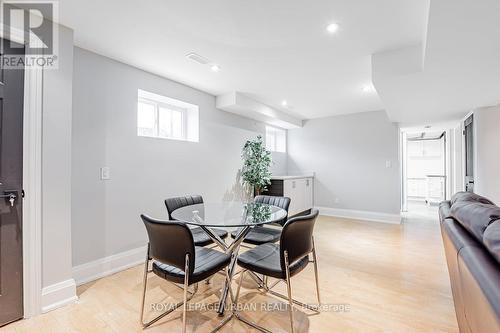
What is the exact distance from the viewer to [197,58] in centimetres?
264

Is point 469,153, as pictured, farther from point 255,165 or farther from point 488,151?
point 255,165

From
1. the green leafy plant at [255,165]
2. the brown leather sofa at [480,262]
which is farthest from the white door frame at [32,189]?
the green leafy plant at [255,165]

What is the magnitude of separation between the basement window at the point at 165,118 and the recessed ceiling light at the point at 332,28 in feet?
7.32

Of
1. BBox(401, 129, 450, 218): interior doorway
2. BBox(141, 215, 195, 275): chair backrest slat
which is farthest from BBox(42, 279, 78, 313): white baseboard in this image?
BBox(401, 129, 450, 218): interior doorway

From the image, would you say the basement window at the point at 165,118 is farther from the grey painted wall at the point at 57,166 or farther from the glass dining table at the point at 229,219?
the glass dining table at the point at 229,219

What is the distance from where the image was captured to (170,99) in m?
3.33

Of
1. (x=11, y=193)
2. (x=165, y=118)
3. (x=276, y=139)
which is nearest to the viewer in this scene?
(x=11, y=193)

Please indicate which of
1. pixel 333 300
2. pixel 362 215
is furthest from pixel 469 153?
pixel 333 300

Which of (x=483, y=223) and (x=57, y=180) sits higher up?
(x=57, y=180)

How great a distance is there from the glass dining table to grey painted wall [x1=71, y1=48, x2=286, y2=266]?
0.95 metres

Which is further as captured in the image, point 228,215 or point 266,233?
point 266,233

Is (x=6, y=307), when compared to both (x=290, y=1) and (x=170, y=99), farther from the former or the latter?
(x=290, y=1)

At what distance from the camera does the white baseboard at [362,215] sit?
490cm

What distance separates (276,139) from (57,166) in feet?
16.2
